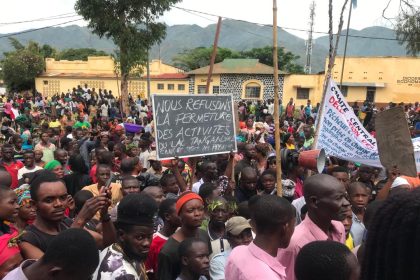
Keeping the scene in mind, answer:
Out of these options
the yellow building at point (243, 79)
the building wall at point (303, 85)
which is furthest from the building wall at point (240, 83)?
the building wall at point (303, 85)

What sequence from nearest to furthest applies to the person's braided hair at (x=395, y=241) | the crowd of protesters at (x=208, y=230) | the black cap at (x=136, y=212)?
1. the person's braided hair at (x=395, y=241)
2. the crowd of protesters at (x=208, y=230)
3. the black cap at (x=136, y=212)

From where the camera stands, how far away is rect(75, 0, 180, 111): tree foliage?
21.2m

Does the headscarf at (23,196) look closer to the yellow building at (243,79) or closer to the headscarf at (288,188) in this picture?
the headscarf at (288,188)

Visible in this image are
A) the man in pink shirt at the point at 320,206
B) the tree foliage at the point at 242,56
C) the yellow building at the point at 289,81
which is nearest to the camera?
the man in pink shirt at the point at 320,206

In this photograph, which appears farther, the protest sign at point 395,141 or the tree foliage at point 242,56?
the tree foliage at point 242,56

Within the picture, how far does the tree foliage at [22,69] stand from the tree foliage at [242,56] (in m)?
22.4

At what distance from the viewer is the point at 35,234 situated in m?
2.89

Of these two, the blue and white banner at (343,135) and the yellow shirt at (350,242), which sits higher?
the blue and white banner at (343,135)

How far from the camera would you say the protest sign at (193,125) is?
17.4 feet

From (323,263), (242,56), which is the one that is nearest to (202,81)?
(242,56)

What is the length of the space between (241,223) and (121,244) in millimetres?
1217

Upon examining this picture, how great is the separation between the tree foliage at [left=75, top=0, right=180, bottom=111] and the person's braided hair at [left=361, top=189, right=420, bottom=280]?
21.2 meters

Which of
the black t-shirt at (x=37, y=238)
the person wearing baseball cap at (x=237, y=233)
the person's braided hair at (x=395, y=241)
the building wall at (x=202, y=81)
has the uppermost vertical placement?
the person's braided hair at (x=395, y=241)

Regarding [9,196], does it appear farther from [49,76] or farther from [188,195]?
[49,76]
